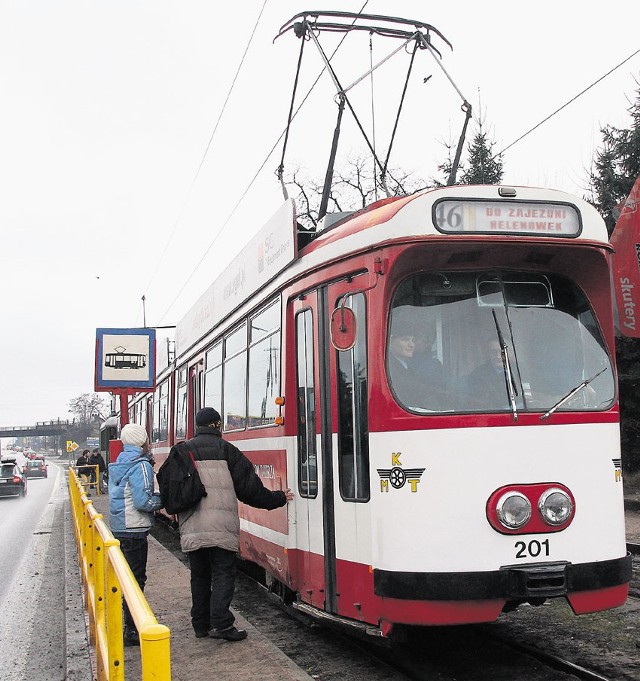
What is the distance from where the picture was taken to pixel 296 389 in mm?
6785

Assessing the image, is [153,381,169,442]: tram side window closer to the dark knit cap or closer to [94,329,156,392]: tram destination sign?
[94,329,156,392]: tram destination sign

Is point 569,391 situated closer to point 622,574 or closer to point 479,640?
point 622,574

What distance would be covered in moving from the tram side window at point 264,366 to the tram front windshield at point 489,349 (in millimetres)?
1805

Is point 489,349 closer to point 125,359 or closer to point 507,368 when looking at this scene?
point 507,368

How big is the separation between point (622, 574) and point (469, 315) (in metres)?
1.84

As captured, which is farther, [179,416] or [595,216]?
[179,416]

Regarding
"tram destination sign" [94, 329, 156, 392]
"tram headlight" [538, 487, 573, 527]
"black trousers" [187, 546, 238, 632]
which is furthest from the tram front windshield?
"tram destination sign" [94, 329, 156, 392]

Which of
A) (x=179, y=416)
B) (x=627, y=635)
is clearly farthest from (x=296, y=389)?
(x=179, y=416)

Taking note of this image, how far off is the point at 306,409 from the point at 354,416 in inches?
32.0

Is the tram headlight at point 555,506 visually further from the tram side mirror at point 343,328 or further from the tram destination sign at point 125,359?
the tram destination sign at point 125,359

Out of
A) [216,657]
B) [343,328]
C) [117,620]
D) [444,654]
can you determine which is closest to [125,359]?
[216,657]

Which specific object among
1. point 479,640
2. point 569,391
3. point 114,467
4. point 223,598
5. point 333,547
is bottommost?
point 479,640

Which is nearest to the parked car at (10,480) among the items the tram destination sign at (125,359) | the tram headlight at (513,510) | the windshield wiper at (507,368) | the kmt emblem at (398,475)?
A: the tram destination sign at (125,359)

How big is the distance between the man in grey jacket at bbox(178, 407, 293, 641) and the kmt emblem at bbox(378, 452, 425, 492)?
4.46ft
